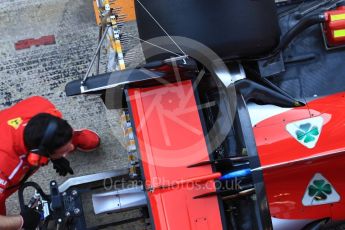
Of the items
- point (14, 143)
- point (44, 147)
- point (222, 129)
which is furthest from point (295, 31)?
point (14, 143)

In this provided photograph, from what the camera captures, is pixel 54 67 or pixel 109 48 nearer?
pixel 109 48

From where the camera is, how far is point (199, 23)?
116 inches

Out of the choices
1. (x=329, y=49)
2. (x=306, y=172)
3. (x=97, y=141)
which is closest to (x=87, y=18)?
(x=97, y=141)

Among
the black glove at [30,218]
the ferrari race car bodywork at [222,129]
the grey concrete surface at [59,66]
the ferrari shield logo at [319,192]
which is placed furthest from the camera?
the grey concrete surface at [59,66]

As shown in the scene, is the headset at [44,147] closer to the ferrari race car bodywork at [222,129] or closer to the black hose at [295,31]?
the ferrari race car bodywork at [222,129]

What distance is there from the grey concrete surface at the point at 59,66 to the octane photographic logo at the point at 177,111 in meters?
1.03

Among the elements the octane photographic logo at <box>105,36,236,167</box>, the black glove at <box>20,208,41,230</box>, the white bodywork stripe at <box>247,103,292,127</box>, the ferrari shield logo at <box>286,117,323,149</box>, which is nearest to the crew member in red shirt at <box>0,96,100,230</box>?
the black glove at <box>20,208,41,230</box>

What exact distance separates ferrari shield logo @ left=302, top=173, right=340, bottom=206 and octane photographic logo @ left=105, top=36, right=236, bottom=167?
1.80 feet

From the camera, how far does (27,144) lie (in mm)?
2875

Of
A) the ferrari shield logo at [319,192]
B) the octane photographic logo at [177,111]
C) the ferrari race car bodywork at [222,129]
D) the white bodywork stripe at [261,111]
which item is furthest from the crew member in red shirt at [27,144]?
the ferrari shield logo at [319,192]

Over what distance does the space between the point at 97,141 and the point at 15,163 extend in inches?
38.8

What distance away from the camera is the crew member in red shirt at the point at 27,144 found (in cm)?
283

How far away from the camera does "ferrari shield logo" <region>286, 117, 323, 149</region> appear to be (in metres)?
2.93

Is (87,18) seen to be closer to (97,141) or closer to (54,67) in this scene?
(54,67)
